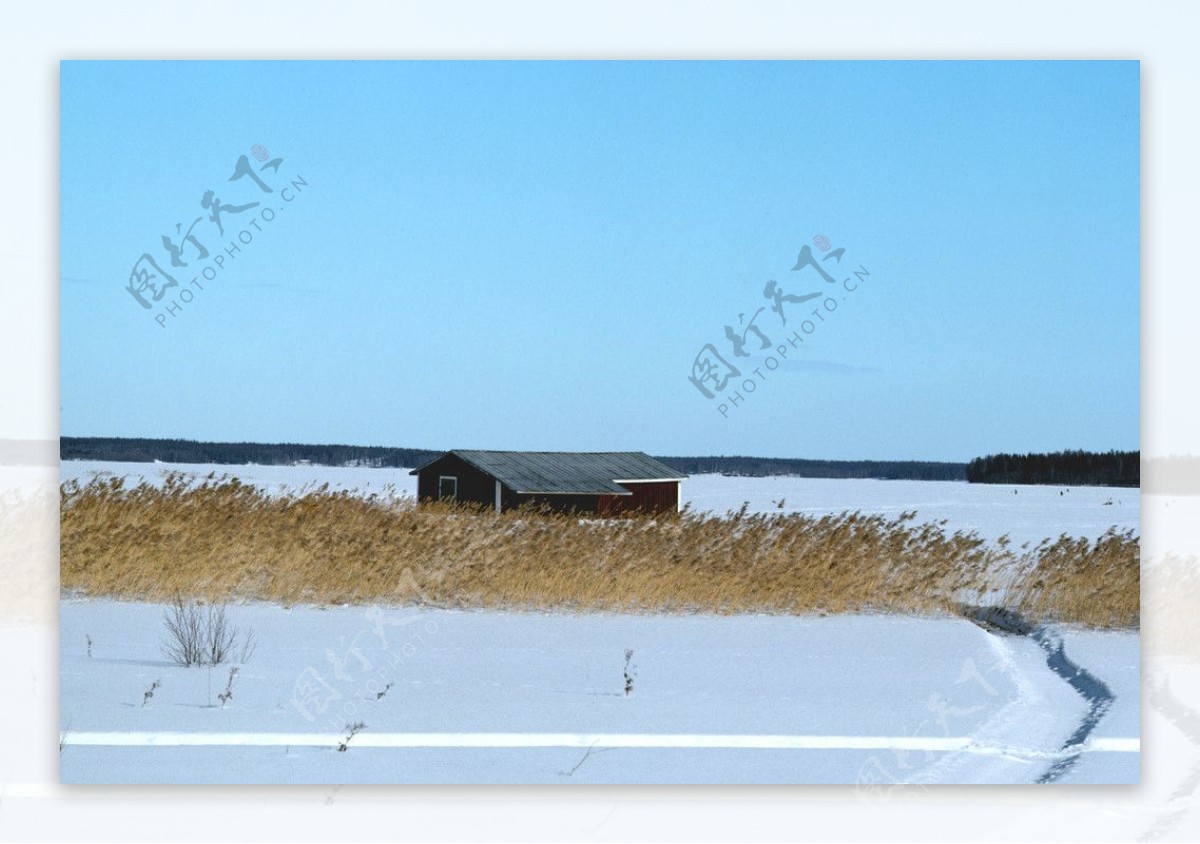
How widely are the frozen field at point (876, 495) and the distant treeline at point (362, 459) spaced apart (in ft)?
0.21

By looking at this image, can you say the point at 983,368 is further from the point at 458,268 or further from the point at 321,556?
the point at 321,556

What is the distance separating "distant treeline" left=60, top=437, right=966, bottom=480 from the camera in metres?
4.34

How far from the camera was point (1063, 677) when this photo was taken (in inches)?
187

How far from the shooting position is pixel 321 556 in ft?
19.0

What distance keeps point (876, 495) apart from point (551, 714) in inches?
73.3

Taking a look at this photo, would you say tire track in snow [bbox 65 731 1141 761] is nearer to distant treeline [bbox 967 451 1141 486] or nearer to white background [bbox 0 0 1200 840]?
white background [bbox 0 0 1200 840]

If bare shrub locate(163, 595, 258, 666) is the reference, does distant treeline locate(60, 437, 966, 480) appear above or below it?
above

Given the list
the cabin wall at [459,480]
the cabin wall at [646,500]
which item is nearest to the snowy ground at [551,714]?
the cabin wall at [459,480]

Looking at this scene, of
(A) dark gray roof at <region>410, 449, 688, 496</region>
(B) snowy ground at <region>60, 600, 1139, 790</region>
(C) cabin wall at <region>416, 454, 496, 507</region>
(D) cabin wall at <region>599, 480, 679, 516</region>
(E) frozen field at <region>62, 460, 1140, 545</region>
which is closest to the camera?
(B) snowy ground at <region>60, 600, 1139, 790</region>

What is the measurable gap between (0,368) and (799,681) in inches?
145

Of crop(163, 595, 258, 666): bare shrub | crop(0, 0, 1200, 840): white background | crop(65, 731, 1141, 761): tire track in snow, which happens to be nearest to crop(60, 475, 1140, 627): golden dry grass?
crop(163, 595, 258, 666): bare shrub
